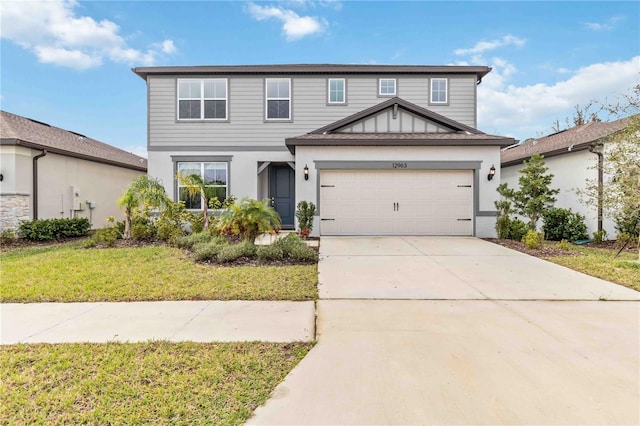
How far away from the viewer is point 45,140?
1219cm

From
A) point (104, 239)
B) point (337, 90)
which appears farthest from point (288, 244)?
point (337, 90)

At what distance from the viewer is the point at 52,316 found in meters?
4.16

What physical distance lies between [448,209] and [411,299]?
22.6 ft

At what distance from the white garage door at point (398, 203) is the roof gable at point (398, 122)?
1.59 metres

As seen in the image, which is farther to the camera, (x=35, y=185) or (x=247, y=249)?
(x=35, y=185)

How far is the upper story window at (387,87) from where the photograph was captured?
1314 centimetres

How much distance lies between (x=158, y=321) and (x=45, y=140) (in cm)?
1248

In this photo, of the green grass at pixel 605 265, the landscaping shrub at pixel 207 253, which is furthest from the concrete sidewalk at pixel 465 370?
the landscaping shrub at pixel 207 253

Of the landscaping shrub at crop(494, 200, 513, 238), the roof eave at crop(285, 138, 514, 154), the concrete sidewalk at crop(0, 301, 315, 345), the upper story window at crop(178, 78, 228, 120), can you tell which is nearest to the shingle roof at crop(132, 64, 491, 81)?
the upper story window at crop(178, 78, 228, 120)

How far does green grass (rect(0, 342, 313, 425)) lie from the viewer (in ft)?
7.39

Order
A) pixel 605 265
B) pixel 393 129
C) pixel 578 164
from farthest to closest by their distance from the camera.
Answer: pixel 578 164 → pixel 393 129 → pixel 605 265

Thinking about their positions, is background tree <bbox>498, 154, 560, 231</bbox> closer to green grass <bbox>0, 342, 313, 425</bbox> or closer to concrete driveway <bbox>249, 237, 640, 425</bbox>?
concrete driveway <bbox>249, 237, 640, 425</bbox>

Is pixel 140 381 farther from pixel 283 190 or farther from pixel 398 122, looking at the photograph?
pixel 283 190

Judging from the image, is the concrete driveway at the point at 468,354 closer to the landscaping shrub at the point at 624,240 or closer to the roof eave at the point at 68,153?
the landscaping shrub at the point at 624,240
